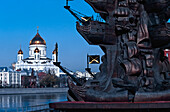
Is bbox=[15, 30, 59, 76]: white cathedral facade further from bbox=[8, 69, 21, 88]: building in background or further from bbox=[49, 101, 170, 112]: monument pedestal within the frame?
bbox=[49, 101, 170, 112]: monument pedestal

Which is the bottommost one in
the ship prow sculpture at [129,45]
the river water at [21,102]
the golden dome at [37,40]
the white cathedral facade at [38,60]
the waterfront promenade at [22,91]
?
the river water at [21,102]

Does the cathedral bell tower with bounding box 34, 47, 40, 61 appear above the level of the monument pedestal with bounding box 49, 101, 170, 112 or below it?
above

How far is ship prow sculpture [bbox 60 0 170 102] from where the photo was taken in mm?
Result: 16156

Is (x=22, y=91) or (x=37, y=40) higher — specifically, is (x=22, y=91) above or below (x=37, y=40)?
below

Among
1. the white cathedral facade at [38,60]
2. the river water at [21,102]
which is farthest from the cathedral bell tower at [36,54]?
the river water at [21,102]

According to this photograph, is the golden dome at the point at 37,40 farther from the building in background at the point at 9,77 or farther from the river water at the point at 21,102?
the river water at the point at 21,102

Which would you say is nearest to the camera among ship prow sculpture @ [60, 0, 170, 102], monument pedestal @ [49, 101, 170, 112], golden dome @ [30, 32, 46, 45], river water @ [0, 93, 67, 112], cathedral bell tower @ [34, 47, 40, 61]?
monument pedestal @ [49, 101, 170, 112]

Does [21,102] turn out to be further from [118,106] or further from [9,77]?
[9,77]

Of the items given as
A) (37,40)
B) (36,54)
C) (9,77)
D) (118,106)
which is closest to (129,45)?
(118,106)

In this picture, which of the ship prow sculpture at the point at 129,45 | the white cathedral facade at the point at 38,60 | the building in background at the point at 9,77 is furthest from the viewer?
the white cathedral facade at the point at 38,60

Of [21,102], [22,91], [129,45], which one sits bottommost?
[21,102]

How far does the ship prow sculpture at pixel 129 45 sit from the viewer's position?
16.2 m

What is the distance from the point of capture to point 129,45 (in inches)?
650

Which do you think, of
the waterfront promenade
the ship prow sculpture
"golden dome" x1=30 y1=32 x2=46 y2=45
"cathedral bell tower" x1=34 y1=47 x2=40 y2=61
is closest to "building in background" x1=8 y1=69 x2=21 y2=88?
"cathedral bell tower" x1=34 y1=47 x2=40 y2=61
